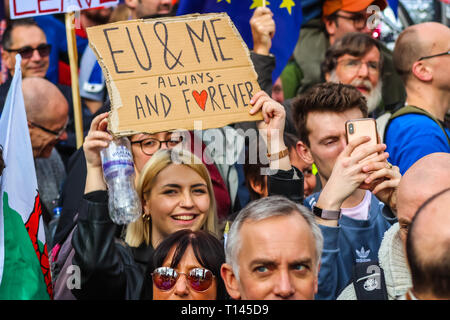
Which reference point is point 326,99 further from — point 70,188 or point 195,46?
point 70,188

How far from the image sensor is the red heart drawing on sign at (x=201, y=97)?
150 inches

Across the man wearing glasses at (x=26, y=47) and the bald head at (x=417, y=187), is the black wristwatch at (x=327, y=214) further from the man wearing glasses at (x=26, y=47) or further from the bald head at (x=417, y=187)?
the man wearing glasses at (x=26, y=47)

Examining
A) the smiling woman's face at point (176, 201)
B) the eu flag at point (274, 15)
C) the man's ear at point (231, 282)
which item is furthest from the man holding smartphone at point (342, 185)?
the eu flag at point (274, 15)

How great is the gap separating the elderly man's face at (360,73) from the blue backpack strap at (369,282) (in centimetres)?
254

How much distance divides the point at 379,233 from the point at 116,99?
4.71ft

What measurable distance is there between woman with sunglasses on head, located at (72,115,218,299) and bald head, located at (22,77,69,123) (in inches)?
41.0

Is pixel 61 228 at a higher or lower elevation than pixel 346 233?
higher

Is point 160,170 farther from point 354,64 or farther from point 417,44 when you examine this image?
point 354,64

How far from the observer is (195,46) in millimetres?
3932

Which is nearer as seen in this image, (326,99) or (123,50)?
(123,50)
